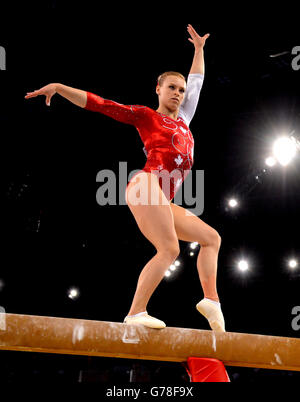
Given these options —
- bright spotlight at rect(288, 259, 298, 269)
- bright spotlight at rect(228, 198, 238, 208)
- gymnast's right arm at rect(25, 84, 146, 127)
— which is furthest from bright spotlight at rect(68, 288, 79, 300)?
gymnast's right arm at rect(25, 84, 146, 127)

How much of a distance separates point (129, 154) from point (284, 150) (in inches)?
87.5

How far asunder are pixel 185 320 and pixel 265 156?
3894mm

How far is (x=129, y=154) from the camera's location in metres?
6.11

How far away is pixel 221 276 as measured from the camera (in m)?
8.17

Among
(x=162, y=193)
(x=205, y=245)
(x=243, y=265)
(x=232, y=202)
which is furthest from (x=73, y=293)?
(x=162, y=193)

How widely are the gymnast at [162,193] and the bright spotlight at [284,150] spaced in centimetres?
348

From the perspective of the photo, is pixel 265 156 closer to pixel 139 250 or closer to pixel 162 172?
pixel 139 250

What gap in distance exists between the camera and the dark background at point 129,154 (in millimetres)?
4332

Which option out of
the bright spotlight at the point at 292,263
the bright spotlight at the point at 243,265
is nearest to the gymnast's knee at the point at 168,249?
the bright spotlight at the point at 243,265

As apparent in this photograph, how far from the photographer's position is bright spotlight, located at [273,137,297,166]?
587cm

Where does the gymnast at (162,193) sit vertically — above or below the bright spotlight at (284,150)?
below

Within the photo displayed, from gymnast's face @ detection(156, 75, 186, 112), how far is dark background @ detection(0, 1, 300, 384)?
Answer: 172cm

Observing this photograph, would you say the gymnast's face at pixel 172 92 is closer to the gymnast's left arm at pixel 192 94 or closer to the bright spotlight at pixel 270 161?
the gymnast's left arm at pixel 192 94

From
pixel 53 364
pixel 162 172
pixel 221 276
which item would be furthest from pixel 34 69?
pixel 53 364
